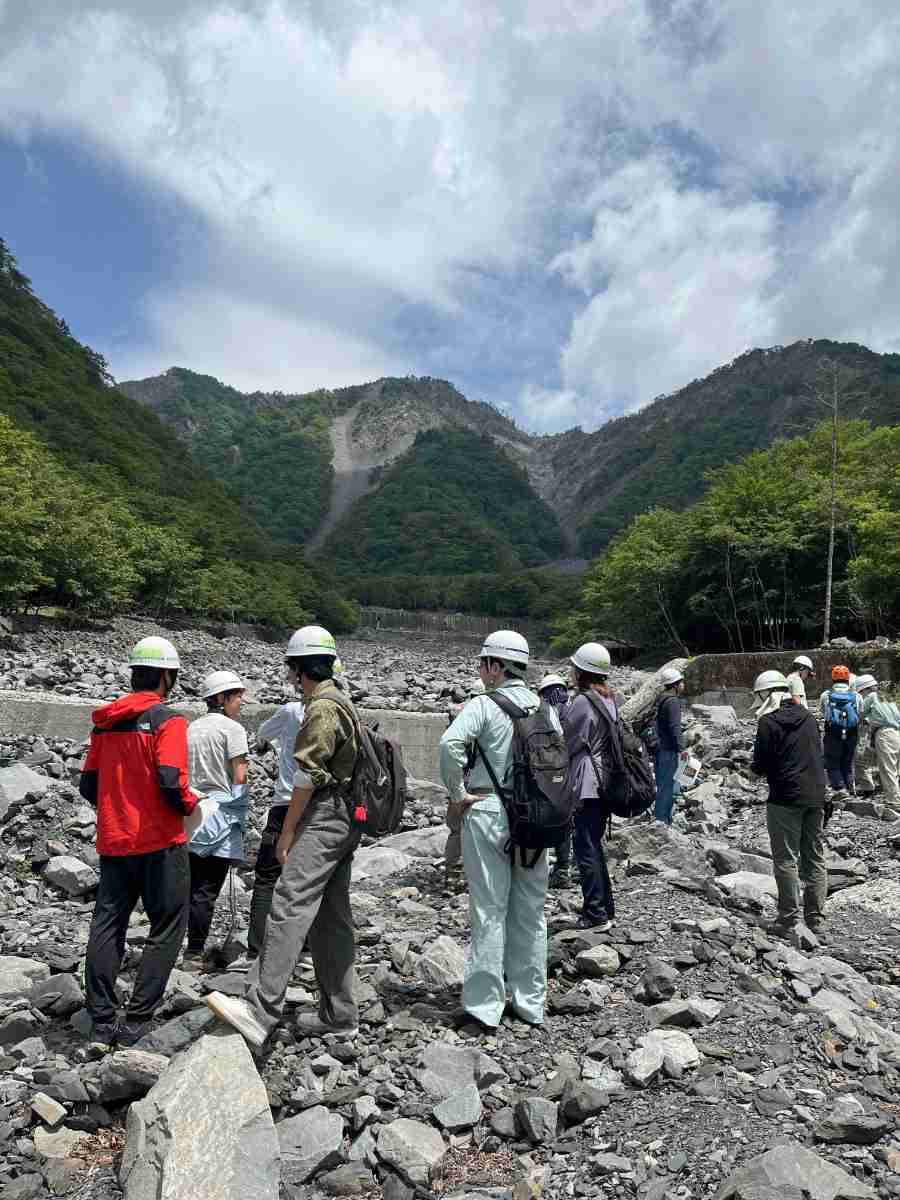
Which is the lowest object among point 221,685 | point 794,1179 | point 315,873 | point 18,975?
point 18,975

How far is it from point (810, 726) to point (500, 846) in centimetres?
305

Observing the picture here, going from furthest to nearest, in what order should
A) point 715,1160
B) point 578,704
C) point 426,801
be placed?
1. point 426,801
2. point 578,704
3. point 715,1160

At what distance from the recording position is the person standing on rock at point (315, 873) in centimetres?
360

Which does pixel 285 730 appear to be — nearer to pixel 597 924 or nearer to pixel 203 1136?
pixel 597 924

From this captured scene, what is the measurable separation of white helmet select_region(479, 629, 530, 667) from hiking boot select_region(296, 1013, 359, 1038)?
2.02 meters

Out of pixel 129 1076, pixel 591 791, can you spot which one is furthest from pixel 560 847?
pixel 129 1076

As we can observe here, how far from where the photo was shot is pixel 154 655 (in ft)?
13.7


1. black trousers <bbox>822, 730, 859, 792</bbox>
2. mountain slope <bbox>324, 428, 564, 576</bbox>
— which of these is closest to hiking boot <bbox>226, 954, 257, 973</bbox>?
black trousers <bbox>822, 730, 859, 792</bbox>

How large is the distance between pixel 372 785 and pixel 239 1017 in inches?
45.9

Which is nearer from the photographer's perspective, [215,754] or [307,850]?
[307,850]

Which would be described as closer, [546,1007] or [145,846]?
[145,846]

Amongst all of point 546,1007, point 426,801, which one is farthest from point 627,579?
point 546,1007

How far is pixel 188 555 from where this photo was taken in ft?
146

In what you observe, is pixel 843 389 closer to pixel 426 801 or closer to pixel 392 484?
pixel 426 801
